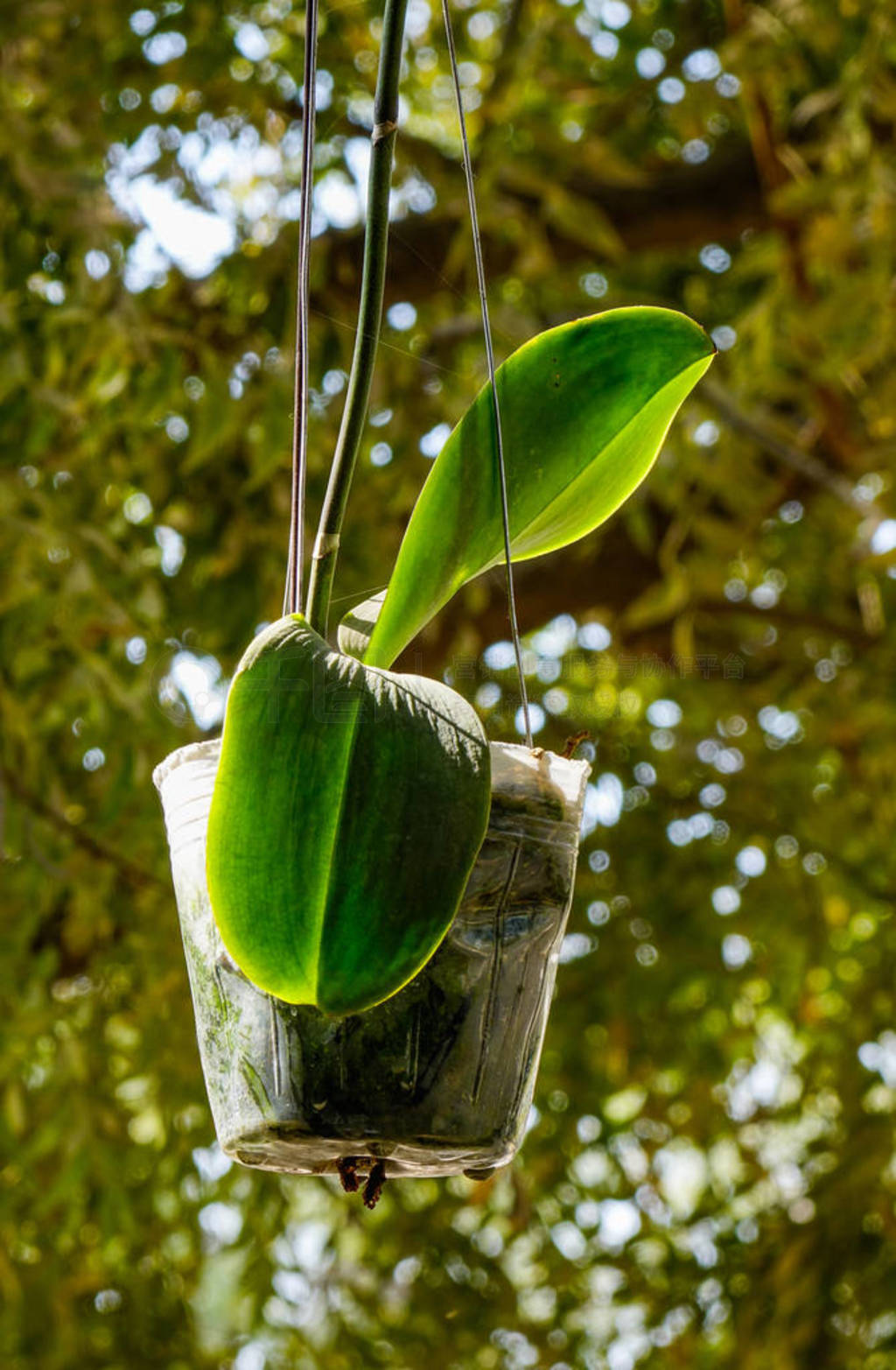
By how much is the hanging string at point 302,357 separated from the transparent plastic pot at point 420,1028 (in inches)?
2.1

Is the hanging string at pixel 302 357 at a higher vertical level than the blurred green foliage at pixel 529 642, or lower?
higher

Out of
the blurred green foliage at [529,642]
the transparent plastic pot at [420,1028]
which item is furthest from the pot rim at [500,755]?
the blurred green foliage at [529,642]

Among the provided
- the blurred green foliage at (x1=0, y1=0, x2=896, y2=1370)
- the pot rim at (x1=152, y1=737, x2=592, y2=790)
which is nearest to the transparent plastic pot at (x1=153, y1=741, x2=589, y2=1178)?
the pot rim at (x1=152, y1=737, x2=592, y2=790)

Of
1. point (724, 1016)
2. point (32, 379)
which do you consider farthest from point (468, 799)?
point (724, 1016)

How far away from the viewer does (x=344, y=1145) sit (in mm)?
374

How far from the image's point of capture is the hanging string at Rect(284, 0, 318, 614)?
16.4 inches

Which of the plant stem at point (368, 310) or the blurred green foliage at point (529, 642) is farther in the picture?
the blurred green foliage at point (529, 642)

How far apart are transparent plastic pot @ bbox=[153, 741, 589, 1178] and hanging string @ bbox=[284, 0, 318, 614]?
0.17 ft

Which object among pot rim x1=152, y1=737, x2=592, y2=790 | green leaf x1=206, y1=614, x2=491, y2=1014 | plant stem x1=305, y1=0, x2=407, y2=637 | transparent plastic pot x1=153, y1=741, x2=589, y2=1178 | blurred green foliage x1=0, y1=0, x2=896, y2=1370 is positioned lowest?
blurred green foliage x1=0, y1=0, x2=896, y2=1370

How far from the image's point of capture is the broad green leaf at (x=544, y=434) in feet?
1.35

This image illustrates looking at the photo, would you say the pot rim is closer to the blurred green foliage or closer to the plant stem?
the plant stem

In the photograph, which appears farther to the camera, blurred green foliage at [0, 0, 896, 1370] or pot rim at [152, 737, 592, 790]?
blurred green foliage at [0, 0, 896, 1370]

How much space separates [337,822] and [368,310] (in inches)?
5.8

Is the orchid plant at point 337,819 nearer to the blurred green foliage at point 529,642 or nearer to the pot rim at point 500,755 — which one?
the pot rim at point 500,755
